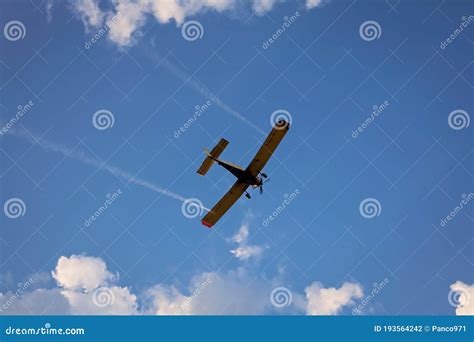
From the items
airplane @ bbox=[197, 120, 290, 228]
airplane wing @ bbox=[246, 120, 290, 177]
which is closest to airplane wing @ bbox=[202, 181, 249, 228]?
airplane @ bbox=[197, 120, 290, 228]

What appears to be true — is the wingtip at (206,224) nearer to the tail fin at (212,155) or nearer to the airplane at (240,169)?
the airplane at (240,169)

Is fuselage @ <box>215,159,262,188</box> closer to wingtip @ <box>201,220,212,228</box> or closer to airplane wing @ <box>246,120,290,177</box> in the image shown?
airplane wing @ <box>246,120,290,177</box>

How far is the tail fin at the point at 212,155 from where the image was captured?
125 ft

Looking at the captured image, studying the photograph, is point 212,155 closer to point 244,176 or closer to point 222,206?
point 244,176

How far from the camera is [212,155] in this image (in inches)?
1513

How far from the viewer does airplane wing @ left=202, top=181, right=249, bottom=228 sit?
1657 inches

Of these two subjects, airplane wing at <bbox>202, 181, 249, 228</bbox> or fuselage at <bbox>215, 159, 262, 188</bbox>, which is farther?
airplane wing at <bbox>202, 181, 249, 228</bbox>

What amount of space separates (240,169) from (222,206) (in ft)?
14.0
